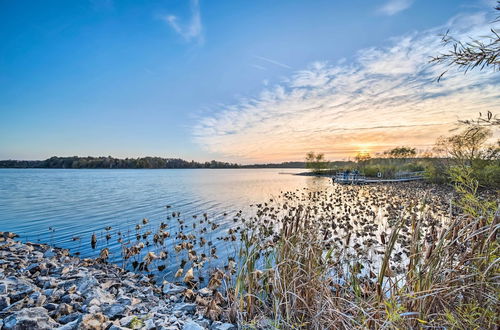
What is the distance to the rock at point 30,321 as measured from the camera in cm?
288

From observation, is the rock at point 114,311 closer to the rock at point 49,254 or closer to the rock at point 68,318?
the rock at point 68,318

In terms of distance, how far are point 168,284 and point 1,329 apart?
2.90 meters

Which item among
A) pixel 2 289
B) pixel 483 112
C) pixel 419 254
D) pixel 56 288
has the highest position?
pixel 483 112

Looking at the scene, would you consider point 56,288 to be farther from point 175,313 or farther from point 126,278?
point 175,313

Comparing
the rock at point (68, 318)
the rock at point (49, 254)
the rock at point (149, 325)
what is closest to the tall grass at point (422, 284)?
the rock at point (149, 325)

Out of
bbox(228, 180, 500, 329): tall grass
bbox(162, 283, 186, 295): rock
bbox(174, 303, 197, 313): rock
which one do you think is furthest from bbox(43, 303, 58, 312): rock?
bbox(228, 180, 500, 329): tall grass

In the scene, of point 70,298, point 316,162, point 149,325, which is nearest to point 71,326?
point 149,325

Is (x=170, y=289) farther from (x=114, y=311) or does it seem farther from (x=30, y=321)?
(x=30, y=321)

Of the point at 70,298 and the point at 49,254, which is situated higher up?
the point at 70,298

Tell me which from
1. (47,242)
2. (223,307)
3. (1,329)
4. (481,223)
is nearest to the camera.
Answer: (481,223)

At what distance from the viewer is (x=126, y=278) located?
19.1 ft

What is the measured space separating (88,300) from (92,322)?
44.9 inches

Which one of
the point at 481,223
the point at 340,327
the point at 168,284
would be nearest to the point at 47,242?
the point at 168,284

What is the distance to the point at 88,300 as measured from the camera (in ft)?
13.0
